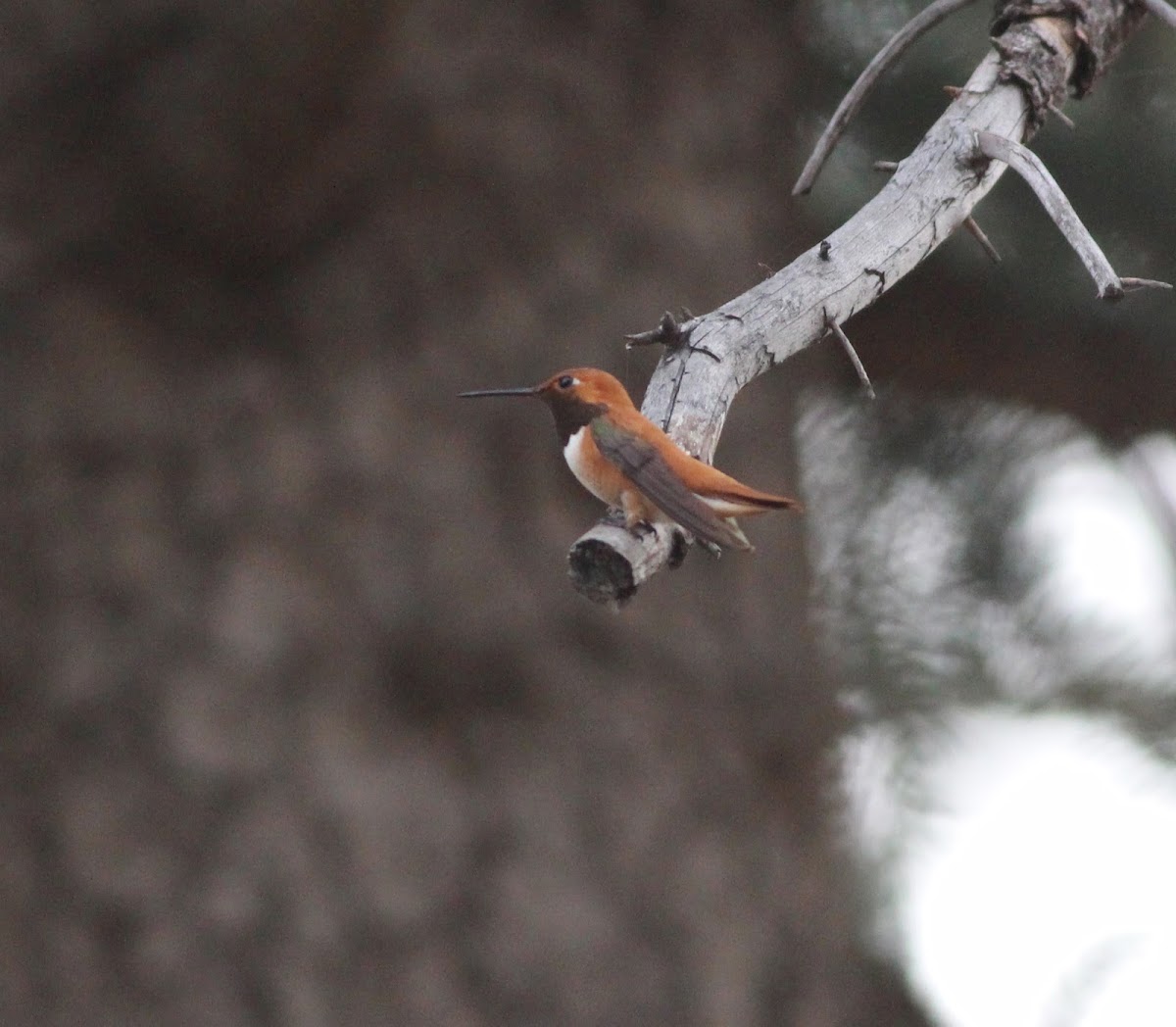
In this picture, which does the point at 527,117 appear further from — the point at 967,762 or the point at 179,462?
the point at 967,762

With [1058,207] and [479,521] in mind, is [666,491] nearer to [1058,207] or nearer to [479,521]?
[1058,207]

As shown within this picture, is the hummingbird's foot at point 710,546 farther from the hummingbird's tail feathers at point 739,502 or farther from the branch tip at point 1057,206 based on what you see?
the branch tip at point 1057,206

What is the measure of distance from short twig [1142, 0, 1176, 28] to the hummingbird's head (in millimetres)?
555

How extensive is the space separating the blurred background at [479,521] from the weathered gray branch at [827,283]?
4.52 feet

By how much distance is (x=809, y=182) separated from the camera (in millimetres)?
1256

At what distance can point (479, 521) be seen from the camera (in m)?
3.01

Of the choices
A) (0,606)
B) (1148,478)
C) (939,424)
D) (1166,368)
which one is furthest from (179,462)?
(1166,368)

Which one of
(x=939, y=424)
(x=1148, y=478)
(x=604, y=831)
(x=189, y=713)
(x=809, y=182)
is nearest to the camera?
(x=809, y=182)

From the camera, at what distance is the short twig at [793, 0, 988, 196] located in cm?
129

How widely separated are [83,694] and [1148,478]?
1960 mm

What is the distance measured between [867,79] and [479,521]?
180 centimetres

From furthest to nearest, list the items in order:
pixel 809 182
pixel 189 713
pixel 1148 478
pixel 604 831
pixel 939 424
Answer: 1. pixel 939 424
2. pixel 604 831
3. pixel 189 713
4. pixel 1148 478
5. pixel 809 182

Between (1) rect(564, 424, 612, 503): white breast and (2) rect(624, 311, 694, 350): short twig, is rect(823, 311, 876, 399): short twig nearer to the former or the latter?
(2) rect(624, 311, 694, 350): short twig

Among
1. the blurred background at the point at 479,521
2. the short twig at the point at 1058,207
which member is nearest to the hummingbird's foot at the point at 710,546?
the short twig at the point at 1058,207
